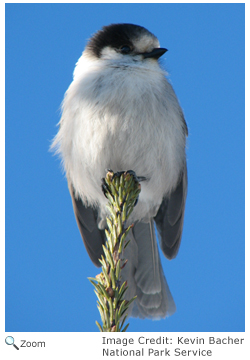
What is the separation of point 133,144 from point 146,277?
1.33 meters

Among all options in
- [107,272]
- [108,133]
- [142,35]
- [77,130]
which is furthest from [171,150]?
[107,272]

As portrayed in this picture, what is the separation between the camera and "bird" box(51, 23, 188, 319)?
3092 millimetres

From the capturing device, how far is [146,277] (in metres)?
3.74

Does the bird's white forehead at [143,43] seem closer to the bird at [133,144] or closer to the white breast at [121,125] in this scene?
the bird at [133,144]

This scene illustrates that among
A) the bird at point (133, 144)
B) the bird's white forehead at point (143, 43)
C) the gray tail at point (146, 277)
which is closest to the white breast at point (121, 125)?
the bird at point (133, 144)

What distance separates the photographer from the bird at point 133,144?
3.09 metres

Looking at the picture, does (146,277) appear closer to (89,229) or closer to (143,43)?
(89,229)

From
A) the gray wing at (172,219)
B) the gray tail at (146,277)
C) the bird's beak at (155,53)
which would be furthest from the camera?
the gray wing at (172,219)
